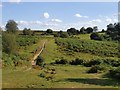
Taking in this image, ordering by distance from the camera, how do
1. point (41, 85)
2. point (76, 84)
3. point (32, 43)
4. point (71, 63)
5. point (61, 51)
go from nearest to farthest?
1. point (41, 85)
2. point (76, 84)
3. point (71, 63)
4. point (61, 51)
5. point (32, 43)

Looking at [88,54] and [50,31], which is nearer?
[88,54]

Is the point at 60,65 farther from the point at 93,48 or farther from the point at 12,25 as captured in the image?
the point at 12,25

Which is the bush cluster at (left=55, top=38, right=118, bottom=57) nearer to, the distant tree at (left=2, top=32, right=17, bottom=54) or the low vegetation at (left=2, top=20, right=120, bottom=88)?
the low vegetation at (left=2, top=20, right=120, bottom=88)

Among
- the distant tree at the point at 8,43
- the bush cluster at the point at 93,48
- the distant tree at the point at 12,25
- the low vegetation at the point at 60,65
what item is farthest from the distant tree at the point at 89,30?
the distant tree at the point at 8,43

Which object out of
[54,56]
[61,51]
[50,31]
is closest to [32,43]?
[61,51]

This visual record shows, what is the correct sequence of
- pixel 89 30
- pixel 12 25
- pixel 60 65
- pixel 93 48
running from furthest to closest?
1. pixel 89 30
2. pixel 12 25
3. pixel 93 48
4. pixel 60 65

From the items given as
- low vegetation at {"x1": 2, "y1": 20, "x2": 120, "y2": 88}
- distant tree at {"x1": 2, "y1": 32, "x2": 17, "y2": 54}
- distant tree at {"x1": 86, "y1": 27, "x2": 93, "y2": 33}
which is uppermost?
distant tree at {"x1": 86, "y1": 27, "x2": 93, "y2": 33}

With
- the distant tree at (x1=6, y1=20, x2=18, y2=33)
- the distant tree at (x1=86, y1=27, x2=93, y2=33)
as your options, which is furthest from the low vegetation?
the distant tree at (x1=86, y1=27, x2=93, y2=33)

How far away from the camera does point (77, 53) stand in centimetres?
6838

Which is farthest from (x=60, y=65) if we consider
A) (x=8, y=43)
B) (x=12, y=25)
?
(x=12, y=25)

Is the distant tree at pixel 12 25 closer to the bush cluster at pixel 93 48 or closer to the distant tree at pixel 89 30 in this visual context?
the bush cluster at pixel 93 48

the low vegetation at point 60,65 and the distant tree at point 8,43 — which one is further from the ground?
the distant tree at point 8,43

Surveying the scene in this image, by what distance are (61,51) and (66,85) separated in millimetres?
41533

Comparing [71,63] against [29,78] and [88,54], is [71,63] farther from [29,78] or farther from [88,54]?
[29,78]
